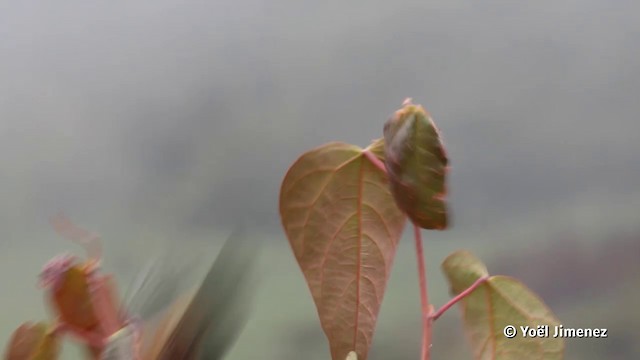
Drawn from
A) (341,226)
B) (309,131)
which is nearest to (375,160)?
(341,226)

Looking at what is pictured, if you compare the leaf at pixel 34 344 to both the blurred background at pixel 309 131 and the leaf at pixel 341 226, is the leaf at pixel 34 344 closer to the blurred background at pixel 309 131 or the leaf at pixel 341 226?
Result: the leaf at pixel 341 226

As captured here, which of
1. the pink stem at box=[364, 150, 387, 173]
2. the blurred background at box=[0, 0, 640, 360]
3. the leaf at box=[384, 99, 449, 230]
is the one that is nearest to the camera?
the leaf at box=[384, 99, 449, 230]

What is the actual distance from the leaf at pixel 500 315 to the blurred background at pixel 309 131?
1.17 feet

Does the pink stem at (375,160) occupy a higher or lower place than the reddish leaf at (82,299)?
higher

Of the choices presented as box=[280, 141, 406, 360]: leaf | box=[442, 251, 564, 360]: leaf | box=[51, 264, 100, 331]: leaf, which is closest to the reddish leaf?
box=[51, 264, 100, 331]: leaf

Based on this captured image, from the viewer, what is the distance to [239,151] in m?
0.84

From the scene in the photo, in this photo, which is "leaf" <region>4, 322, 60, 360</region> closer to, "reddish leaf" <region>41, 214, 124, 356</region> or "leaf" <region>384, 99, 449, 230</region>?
"reddish leaf" <region>41, 214, 124, 356</region>

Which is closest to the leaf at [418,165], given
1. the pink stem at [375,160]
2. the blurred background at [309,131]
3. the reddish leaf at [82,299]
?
the pink stem at [375,160]

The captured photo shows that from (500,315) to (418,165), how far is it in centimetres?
15

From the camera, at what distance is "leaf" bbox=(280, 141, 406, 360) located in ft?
1.46

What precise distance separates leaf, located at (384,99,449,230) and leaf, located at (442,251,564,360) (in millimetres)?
101

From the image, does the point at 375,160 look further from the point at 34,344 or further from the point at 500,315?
the point at 34,344

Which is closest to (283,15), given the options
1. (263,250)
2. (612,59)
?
(263,250)

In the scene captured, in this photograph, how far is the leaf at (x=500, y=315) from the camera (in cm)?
41
